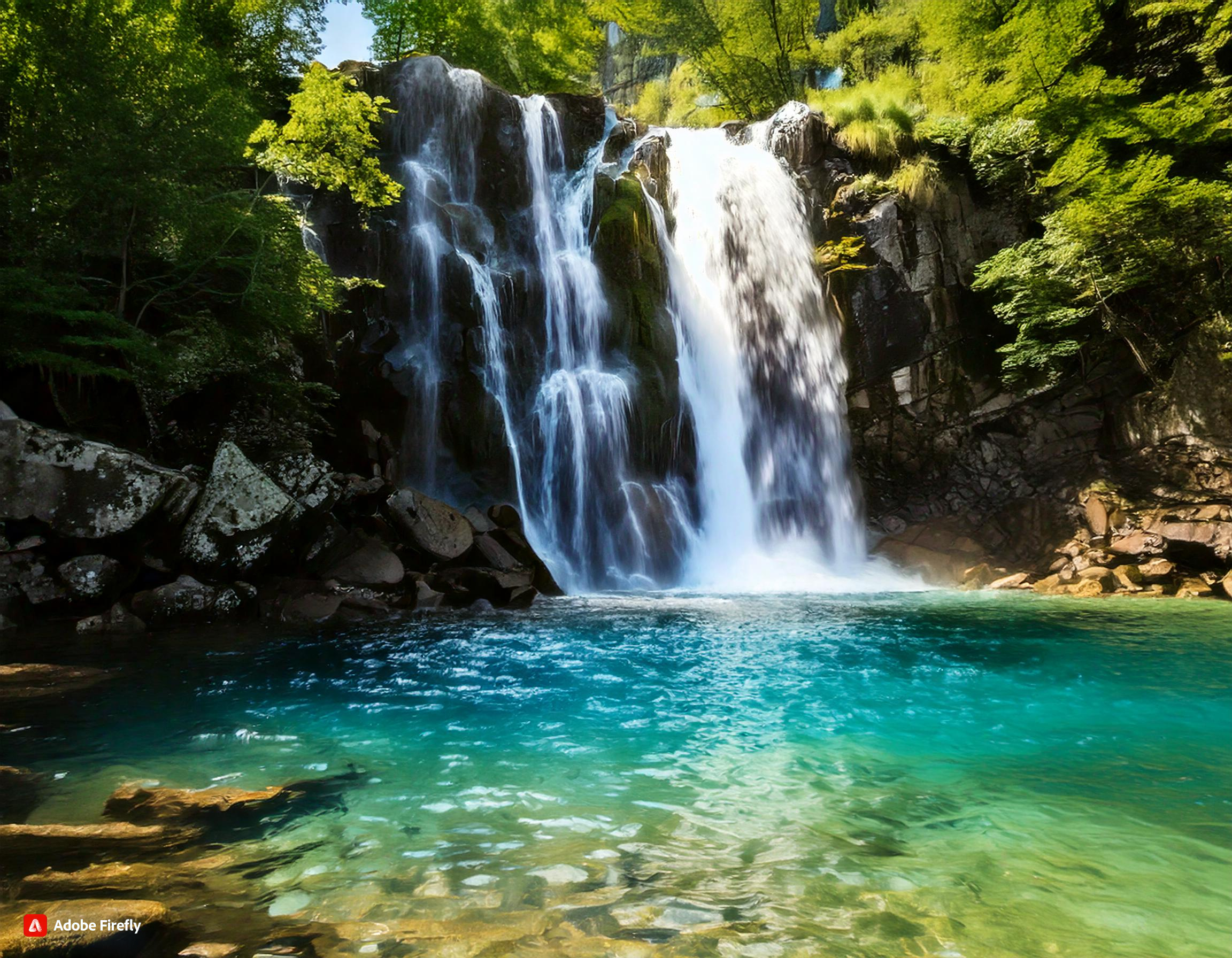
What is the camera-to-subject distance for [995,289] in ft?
60.5

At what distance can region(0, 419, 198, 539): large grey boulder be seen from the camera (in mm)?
8641

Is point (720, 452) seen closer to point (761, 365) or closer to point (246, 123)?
point (761, 365)

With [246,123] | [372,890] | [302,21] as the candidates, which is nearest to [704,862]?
[372,890]

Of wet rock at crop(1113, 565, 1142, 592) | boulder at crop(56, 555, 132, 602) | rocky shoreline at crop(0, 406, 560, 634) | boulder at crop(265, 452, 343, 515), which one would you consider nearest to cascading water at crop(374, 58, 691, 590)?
rocky shoreline at crop(0, 406, 560, 634)

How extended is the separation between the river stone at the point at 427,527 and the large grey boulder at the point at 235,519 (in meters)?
1.93

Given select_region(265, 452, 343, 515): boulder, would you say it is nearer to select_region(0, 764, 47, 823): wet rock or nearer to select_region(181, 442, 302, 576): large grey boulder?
select_region(181, 442, 302, 576): large grey boulder

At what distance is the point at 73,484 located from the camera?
887cm

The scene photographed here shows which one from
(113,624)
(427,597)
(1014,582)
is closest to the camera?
(113,624)

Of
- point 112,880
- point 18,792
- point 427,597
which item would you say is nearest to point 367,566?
point 427,597

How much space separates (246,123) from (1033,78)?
18519 millimetres

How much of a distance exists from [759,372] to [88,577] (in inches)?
602

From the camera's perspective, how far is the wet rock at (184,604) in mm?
9188

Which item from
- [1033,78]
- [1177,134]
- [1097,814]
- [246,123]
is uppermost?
[1033,78]

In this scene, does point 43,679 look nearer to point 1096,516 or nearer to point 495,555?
point 495,555
